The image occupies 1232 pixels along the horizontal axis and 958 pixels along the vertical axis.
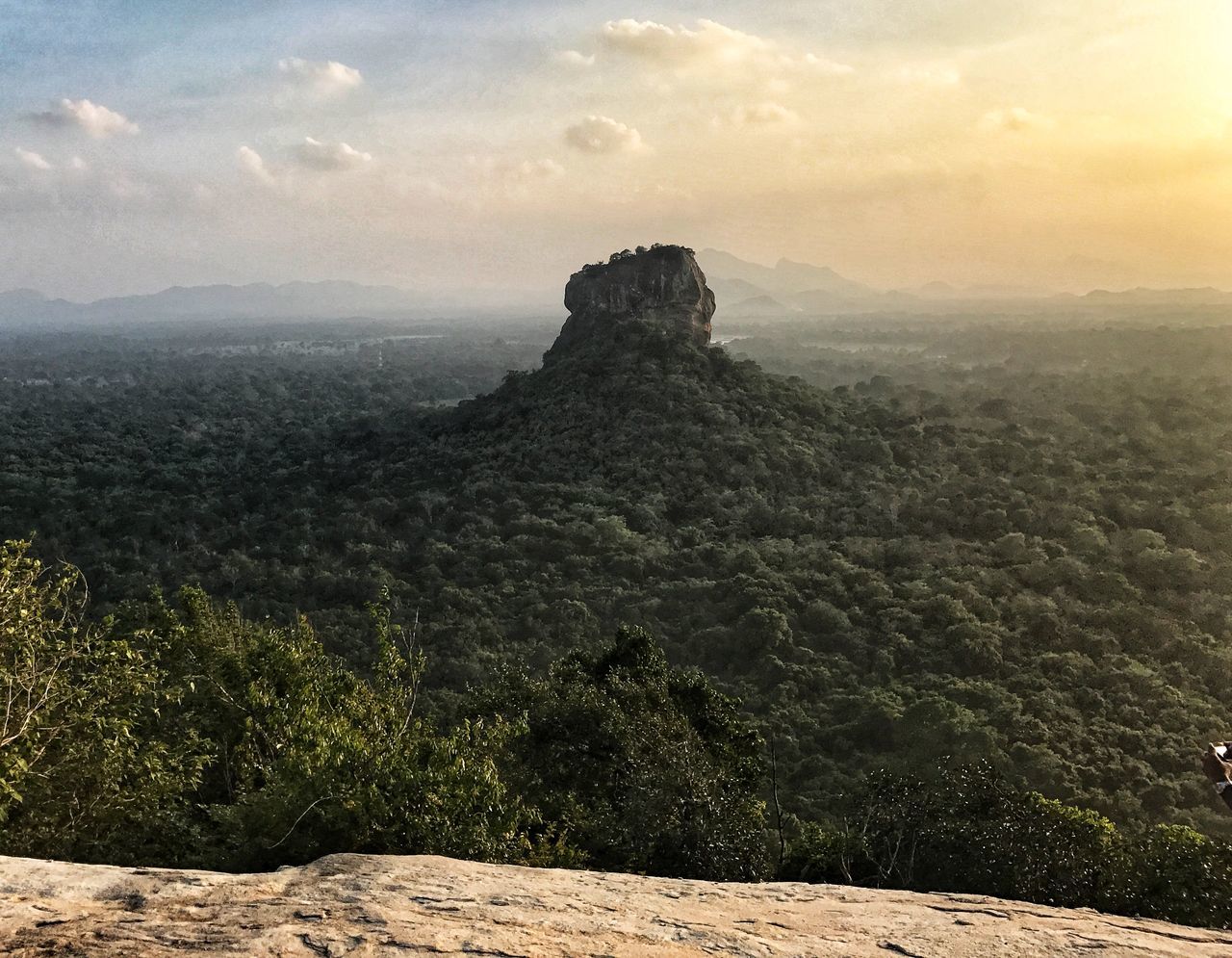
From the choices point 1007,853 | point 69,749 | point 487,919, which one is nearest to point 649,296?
point 1007,853

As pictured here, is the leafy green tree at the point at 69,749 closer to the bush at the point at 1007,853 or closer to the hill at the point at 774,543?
the hill at the point at 774,543

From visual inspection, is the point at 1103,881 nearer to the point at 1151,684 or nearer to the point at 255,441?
the point at 1151,684

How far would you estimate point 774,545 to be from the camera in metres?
43.5

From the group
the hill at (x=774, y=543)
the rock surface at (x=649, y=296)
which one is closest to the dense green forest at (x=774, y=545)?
the hill at (x=774, y=543)

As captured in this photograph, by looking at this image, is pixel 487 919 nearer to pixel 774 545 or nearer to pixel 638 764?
pixel 638 764

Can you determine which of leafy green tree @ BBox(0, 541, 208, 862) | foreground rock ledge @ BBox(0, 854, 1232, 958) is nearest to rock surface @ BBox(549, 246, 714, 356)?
leafy green tree @ BBox(0, 541, 208, 862)

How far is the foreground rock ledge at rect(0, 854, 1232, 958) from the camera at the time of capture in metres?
6.29

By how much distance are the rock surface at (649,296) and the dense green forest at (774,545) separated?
390cm

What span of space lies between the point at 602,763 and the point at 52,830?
10.7 m

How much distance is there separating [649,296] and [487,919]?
214 ft

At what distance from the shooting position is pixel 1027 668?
30203 mm

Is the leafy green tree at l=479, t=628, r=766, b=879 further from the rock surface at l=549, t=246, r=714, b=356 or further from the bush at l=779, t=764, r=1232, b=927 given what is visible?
the rock surface at l=549, t=246, r=714, b=356

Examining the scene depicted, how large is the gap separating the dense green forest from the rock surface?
390 centimetres

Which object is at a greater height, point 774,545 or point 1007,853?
point 774,545
